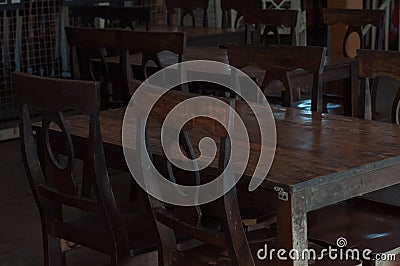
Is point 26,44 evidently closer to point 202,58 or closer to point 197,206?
point 202,58

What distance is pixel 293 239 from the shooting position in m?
2.22

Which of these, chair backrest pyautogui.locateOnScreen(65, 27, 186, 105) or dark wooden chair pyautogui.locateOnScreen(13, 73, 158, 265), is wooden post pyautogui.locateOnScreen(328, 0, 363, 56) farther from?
dark wooden chair pyautogui.locateOnScreen(13, 73, 158, 265)

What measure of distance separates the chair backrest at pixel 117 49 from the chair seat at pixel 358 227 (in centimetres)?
153

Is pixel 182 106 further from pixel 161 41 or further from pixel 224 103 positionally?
pixel 161 41

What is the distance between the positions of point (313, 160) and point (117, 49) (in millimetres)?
2509

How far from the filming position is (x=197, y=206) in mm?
2426

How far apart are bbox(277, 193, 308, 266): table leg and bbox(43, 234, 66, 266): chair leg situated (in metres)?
0.98

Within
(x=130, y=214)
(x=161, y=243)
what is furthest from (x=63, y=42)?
(x=161, y=243)

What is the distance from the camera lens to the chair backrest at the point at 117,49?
163 inches

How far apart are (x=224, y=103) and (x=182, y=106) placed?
0.16 metres

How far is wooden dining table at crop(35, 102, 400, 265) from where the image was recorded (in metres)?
2.21
